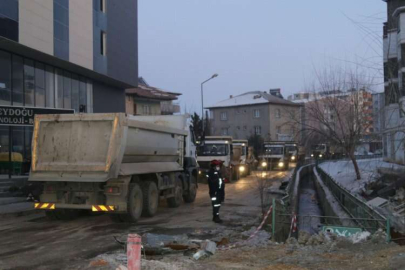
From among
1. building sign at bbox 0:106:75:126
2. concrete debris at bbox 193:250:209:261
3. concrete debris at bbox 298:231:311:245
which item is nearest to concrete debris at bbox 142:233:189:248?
concrete debris at bbox 193:250:209:261

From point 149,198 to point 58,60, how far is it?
14.9m

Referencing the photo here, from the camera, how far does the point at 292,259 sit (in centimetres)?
762

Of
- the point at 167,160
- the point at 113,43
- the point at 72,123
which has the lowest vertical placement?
the point at 167,160

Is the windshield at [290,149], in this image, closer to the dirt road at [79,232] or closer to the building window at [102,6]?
the building window at [102,6]

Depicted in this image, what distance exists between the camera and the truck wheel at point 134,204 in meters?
12.4

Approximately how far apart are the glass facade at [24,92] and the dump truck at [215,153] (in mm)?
8418

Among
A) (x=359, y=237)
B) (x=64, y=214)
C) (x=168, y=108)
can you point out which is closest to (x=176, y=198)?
(x=64, y=214)

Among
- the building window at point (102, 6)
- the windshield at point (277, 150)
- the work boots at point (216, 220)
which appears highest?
the building window at point (102, 6)

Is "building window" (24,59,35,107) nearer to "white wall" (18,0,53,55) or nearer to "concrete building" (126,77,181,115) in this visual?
"white wall" (18,0,53,55)

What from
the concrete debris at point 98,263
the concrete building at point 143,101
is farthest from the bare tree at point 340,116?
the concrete building at point 143,101

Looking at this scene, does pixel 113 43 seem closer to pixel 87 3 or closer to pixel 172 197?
pixel 87 3

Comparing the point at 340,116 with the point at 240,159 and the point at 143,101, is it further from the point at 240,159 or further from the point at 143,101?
the point at 143,101

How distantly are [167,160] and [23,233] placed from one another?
19.3 feet

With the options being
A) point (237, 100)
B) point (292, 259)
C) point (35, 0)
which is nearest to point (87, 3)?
point (35, 0)
